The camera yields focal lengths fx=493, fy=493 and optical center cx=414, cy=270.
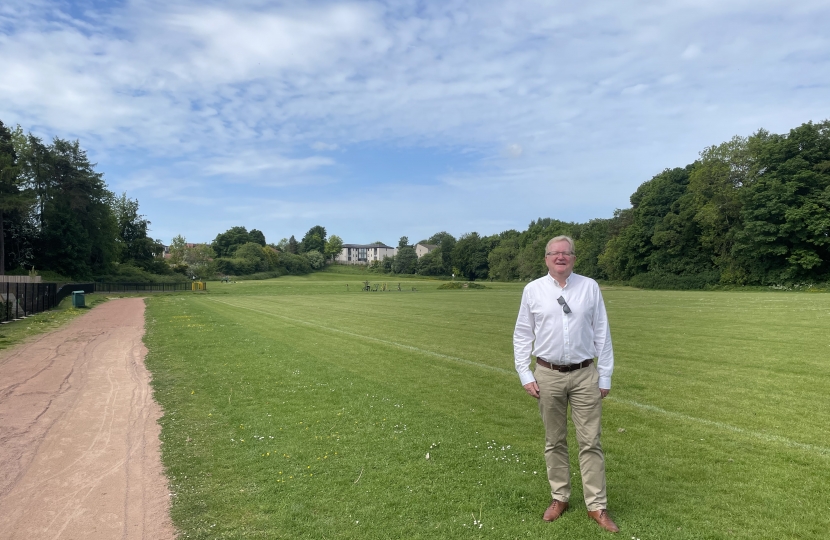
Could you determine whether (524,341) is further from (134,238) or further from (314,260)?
(314,260)

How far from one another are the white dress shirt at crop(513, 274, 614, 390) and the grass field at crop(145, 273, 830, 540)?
139 cm

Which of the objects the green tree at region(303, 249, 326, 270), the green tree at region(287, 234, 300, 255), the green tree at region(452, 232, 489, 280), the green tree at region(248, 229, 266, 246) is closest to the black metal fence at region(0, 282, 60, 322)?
the green tree at region(452, 232, 489, 280)

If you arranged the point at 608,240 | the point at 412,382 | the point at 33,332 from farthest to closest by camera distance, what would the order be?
the point at 608,240 < the point at 33,332 < the point at 412,382

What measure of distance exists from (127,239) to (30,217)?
119 feet

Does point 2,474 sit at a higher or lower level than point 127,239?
lower

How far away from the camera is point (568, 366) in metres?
4.23

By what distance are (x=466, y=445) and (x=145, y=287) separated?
217 feet

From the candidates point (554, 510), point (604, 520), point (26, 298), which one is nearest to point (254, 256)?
point (26, 298)

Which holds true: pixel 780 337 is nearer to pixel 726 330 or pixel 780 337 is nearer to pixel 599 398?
pixel 726 330

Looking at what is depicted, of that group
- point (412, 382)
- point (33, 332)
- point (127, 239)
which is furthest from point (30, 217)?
point (412, 382)

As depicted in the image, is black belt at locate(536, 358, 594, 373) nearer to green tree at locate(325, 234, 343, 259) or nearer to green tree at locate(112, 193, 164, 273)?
green tree at locate(112, 193, 164, 273)

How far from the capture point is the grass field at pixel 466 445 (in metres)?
4.33

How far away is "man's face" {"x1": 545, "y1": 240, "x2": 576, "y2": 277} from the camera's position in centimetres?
418

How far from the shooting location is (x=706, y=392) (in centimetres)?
884
